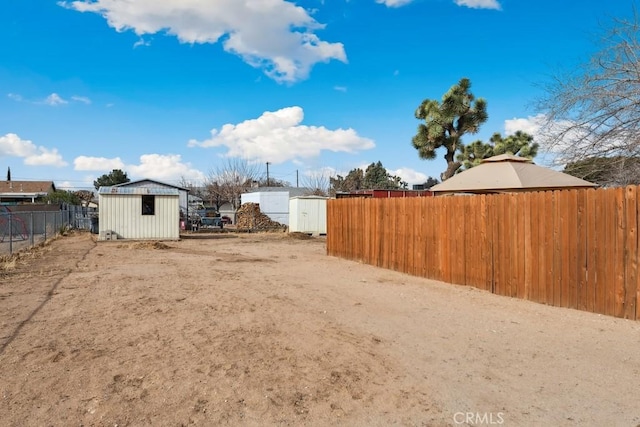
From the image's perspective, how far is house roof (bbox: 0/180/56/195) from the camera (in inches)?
2080

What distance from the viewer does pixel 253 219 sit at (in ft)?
116

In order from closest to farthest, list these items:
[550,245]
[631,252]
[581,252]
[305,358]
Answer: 1. [305,358]
2. [631,252]
3. [581,252]
4. [550,245]

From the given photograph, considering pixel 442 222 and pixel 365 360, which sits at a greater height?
pixel 442 222

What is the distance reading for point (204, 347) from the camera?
496 cm

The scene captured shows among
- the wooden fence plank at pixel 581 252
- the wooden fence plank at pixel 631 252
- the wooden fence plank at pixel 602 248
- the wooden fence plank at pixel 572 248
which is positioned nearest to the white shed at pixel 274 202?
the wooden fence plank at pixel 572 248

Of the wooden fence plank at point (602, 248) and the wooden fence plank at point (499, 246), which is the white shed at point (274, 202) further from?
the wooden fence plank at point (602, 248)

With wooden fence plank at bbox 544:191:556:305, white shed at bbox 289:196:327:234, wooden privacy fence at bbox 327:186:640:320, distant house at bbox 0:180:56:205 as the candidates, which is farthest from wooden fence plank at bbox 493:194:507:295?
distant house at bbox 0:180:56:205

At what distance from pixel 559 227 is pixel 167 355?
236 inches

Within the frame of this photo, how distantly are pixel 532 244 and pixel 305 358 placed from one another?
4.85m

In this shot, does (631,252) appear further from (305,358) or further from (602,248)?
(305,358)

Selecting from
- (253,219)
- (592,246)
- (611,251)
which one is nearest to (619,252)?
(611,251)

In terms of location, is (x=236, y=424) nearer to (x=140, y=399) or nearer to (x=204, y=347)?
(x=140, y=399)

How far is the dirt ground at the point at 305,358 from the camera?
136 inches

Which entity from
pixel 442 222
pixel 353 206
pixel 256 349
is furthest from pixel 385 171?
pixel 256 349
